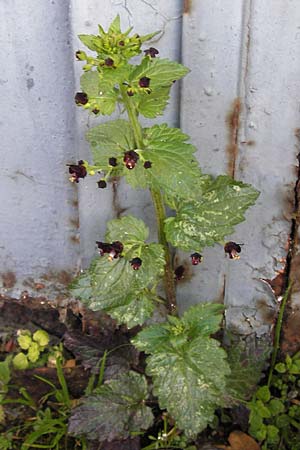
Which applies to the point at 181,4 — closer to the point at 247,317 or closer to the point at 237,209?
the point at 237,209

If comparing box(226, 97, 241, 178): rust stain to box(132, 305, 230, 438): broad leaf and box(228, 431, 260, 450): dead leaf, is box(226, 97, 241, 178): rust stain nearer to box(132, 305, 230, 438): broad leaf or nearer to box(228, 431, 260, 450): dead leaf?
box(132, 305, 230, 438): broad leaf

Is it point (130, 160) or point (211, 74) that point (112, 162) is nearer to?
point (130, 160)

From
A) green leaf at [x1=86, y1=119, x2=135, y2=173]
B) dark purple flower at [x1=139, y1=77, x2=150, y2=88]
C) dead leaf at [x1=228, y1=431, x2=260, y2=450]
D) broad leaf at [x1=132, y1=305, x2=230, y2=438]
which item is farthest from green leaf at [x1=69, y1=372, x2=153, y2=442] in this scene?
dark purple flower at [x1=139, y1=77, x2=150, y2=88]

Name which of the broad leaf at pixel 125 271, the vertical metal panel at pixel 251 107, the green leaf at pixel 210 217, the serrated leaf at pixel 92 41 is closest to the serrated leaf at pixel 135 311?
the broad leaf at pixel 125 271

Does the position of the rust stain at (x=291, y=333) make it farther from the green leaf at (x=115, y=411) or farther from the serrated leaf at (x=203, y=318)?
the green leaf at (x=115, y=411)

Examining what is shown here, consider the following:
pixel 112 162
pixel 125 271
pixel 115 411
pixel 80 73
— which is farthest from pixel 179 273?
pixel 80 73

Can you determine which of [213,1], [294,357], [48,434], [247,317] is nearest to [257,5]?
[213,1]
